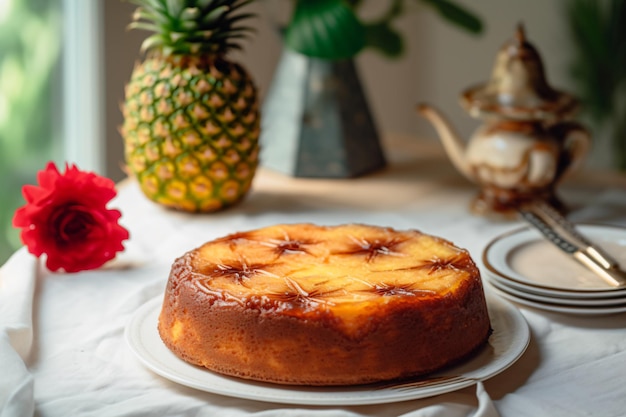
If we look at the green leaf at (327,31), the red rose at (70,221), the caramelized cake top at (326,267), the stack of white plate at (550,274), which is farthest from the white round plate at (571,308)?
the green leaf at (327,31)

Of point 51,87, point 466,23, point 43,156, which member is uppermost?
point 466,23

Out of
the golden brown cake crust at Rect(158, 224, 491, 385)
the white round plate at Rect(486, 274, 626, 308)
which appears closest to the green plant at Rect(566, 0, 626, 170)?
the white round plate at Rect(486, 274, 626, 308)

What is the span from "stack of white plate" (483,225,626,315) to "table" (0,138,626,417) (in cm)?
2

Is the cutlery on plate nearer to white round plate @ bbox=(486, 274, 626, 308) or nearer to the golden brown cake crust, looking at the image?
white round plate @ bbox=(486, 274, 626, 308)

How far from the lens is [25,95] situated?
67.8 inches

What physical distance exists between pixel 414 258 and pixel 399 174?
765 millimetres

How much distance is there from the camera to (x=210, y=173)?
1.33 metres

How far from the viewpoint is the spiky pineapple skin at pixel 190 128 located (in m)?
1.30

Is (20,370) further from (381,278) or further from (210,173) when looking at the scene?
(210,173)

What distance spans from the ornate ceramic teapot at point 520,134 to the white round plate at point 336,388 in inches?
19.0

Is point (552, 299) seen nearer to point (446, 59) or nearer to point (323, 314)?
point (323, 314)

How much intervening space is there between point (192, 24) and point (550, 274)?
0.62m

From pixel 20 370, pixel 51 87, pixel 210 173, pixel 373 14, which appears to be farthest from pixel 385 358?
pixel 373 14

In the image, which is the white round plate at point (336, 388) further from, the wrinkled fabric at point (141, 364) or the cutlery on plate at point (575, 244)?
the cutlery on plate at point (575, 244)
